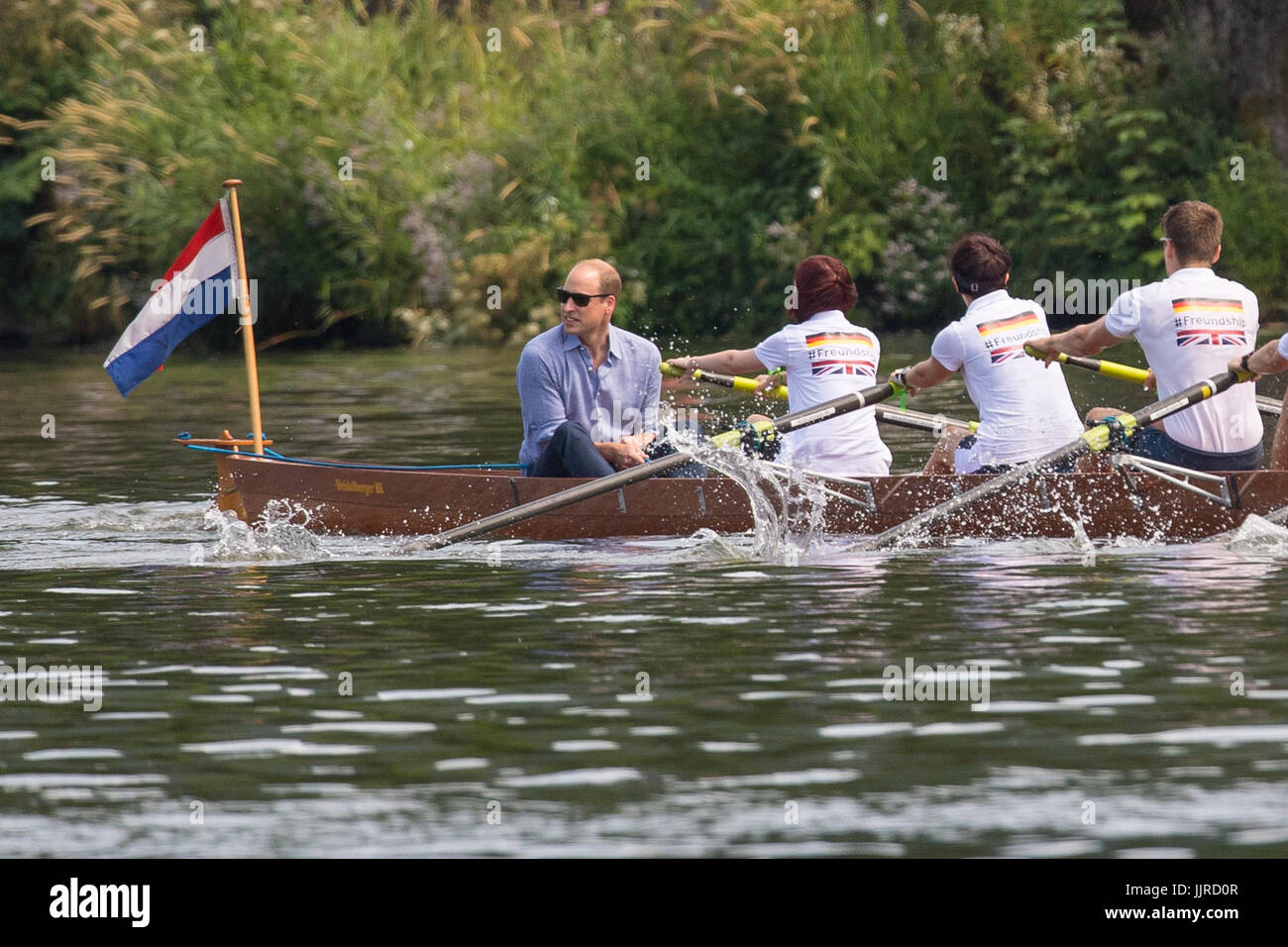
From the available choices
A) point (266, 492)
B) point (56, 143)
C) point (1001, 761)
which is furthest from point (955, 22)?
point (1001, 761)

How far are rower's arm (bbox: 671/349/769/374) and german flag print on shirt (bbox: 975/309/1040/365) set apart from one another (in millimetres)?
1219

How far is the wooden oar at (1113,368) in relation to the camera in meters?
11.3

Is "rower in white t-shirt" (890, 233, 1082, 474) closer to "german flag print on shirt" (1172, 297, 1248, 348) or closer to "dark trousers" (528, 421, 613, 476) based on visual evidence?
"german flag print on shirt" (1172, 297, 1248, 348)

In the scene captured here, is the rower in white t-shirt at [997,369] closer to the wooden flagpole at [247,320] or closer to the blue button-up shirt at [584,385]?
the blue button-up shirt at [584,385]

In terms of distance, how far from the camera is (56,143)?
113 ft

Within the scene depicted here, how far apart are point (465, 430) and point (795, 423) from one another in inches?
322

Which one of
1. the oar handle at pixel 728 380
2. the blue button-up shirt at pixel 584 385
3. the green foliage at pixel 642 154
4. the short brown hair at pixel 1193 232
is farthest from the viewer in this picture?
the green foliage at pixel 642 154

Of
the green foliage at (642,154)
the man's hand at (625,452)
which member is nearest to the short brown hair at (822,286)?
the man's hand at (625,452)

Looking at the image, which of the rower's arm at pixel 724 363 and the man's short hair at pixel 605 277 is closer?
the man's short hair at pixel 605 277

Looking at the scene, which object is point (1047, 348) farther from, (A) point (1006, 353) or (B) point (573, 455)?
(B) point (573, 455)

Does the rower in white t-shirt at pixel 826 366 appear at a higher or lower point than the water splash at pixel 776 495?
higher

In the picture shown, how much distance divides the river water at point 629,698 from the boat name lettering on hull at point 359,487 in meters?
0.29

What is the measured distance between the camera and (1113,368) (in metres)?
12.0

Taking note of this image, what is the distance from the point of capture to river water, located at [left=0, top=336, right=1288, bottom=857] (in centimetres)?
655
